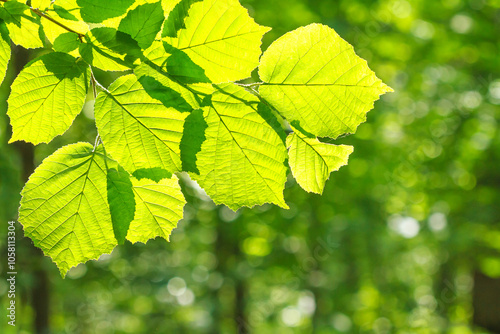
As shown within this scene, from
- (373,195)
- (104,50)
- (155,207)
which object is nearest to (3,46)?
(104,50)

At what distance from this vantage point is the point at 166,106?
49 cm

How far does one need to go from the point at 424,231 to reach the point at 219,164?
26.0ft

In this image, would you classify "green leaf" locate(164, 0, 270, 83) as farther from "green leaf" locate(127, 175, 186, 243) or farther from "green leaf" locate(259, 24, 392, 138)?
"green leaf" locate(127, 175, 186, 243)

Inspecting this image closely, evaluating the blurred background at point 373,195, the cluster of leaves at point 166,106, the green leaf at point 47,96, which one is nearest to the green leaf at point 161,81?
the cluster of leaves at point 166,106

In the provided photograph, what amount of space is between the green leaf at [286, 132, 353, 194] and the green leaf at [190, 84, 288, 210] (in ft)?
0.11

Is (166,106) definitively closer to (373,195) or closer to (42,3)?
(42,3)

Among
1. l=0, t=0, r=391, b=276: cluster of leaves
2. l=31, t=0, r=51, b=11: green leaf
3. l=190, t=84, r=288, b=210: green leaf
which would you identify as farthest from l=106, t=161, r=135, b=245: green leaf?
l=31, t=0, r=51, b=11: green leaf

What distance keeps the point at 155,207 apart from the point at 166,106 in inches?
6.7

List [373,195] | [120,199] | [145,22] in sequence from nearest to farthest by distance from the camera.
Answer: [145,22] → [120,199] → [373,195]

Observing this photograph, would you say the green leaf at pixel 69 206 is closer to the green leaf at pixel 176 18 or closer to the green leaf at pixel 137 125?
the green leaf at pixel 137 125

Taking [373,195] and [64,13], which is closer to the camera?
[64,13]

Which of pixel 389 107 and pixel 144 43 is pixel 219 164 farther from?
pixel 389 107

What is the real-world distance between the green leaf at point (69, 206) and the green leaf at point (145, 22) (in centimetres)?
18

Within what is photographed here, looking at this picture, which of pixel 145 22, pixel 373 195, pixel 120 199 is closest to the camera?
pixel 145 22
